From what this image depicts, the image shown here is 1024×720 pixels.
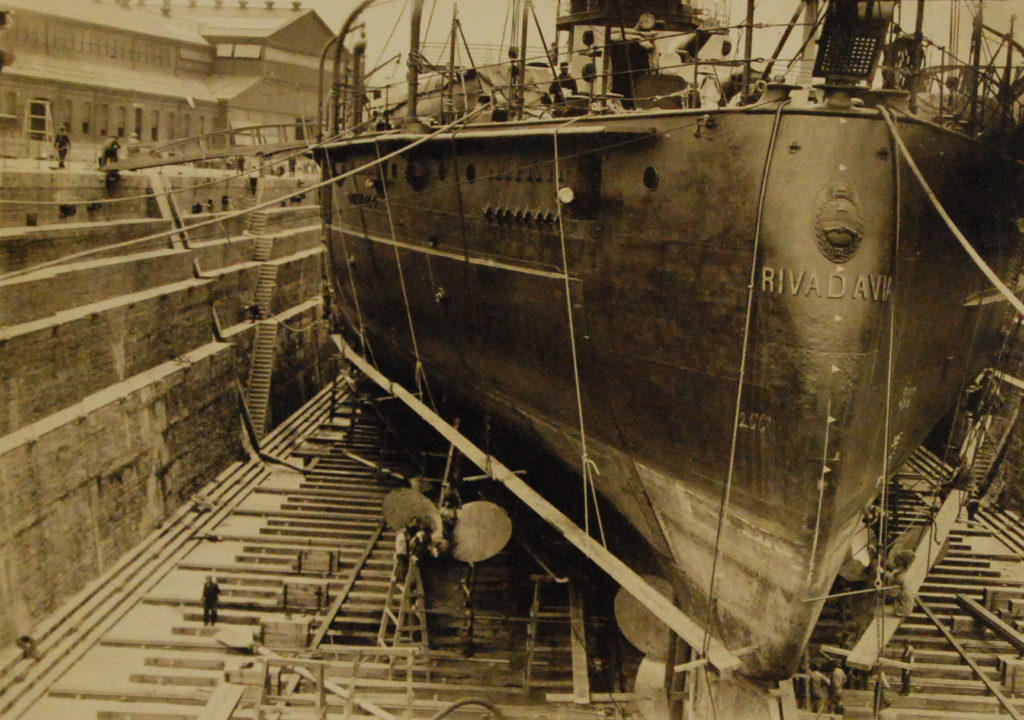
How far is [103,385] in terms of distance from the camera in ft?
35.9

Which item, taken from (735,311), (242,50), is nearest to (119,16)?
(242,50)

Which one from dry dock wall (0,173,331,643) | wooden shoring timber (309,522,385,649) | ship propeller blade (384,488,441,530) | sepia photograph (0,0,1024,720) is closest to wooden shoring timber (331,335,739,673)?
sepia photograph (0,0,1024,720)

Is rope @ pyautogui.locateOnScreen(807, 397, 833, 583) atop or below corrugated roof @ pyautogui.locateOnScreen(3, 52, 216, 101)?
below

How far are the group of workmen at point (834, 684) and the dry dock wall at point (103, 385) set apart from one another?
25.0ft

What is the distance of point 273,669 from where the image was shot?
8430 mm

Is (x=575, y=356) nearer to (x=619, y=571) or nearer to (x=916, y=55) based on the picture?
(x=619, y=571)

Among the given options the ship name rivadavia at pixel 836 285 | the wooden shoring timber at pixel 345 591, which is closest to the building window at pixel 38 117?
the wooden shoring timber at pixel 345 591

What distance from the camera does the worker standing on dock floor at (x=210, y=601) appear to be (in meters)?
9.29

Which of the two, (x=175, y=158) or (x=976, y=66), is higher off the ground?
(x=976, y=66)

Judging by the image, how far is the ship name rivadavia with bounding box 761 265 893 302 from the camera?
5824 mm

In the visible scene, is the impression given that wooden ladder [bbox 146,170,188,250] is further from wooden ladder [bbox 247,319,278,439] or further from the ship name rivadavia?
the ship name rivadavia

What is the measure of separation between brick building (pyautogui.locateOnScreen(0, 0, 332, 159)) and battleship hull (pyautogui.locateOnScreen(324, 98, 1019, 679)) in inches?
407

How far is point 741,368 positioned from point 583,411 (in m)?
2.06

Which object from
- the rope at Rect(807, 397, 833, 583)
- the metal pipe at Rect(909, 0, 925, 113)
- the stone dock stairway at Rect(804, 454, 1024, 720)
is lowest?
the stone dock stairway at Rect(804, 454, 1024, 720)
